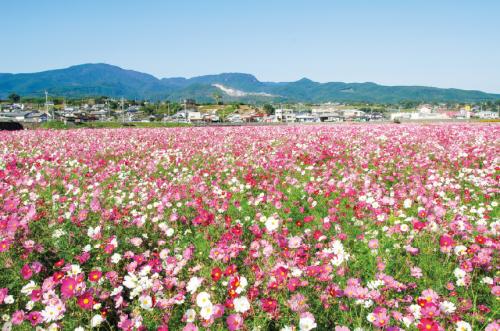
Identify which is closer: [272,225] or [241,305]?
[241,305]

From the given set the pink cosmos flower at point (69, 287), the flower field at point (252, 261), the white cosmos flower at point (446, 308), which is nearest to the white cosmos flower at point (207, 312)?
the flower field at point (252, 261)

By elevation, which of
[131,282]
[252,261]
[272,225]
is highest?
[272,225]

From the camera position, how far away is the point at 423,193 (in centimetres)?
509

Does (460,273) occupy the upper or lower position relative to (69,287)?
lower

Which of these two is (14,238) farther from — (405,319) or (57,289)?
(405,319)

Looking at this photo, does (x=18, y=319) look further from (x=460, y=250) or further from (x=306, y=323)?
(x=460, y=250)

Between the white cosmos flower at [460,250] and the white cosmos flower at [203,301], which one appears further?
the white cosmos flower at [460,250]

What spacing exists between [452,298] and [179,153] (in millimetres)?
8279

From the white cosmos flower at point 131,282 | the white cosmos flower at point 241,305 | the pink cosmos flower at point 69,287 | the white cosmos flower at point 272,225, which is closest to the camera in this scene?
the white cosmos flower at point 241,305

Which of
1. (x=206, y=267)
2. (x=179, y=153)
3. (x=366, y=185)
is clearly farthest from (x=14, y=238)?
(x=179, y=153)

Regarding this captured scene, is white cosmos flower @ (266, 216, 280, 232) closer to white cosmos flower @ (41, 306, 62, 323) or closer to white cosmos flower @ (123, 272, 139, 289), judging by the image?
white cosmos flower @ (123, 272, 139, 289)

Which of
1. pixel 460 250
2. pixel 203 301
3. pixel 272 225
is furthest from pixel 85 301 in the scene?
pixel 460 250

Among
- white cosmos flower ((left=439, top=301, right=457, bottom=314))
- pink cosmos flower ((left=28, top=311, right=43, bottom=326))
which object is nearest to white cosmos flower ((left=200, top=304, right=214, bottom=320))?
pink cosmos flower ((left=28, top=311, right=43, bottom=326))

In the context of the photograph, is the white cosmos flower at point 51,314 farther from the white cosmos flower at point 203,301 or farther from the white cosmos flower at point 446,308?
the white cosmos flower at point 446,308
